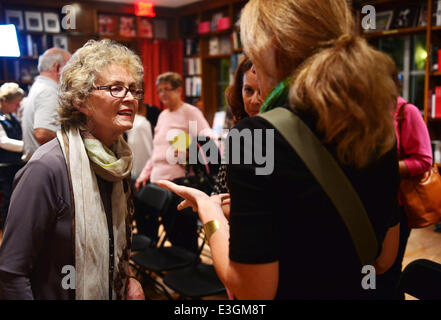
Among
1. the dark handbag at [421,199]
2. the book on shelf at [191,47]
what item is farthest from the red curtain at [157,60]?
the dark handbag at [421,199]

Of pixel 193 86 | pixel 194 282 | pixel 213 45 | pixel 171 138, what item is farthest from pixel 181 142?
pixel 193 86

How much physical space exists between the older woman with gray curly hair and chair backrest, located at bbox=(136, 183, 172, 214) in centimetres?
148

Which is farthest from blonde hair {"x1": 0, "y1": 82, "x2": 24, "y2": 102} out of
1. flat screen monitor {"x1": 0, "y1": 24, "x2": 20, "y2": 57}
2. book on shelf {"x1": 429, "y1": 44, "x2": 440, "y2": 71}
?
book on shelf {"x1": 429, "y1": 44, "x2": 440, "y2": 71}

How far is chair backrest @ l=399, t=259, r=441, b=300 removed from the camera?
1.35 metres

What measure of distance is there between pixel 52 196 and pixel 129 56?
56 centimetres

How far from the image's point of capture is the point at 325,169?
0.80 m

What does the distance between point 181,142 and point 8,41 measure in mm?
1947

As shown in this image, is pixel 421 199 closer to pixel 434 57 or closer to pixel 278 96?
pixel 278 96

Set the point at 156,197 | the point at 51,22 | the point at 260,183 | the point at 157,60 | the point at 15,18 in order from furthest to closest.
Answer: the point at 157,60 < the point at 51,22 < the point at 15,18 < the point at 156,197 < the point at 260,183

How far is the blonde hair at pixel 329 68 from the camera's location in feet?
2.53

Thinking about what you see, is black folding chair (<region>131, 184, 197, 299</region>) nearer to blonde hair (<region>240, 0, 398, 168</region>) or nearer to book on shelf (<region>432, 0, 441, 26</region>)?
blonde hair (<region>240, 0, 398, 168</region>)

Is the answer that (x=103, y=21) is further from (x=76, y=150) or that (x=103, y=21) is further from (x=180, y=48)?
(x=76, y=150)
